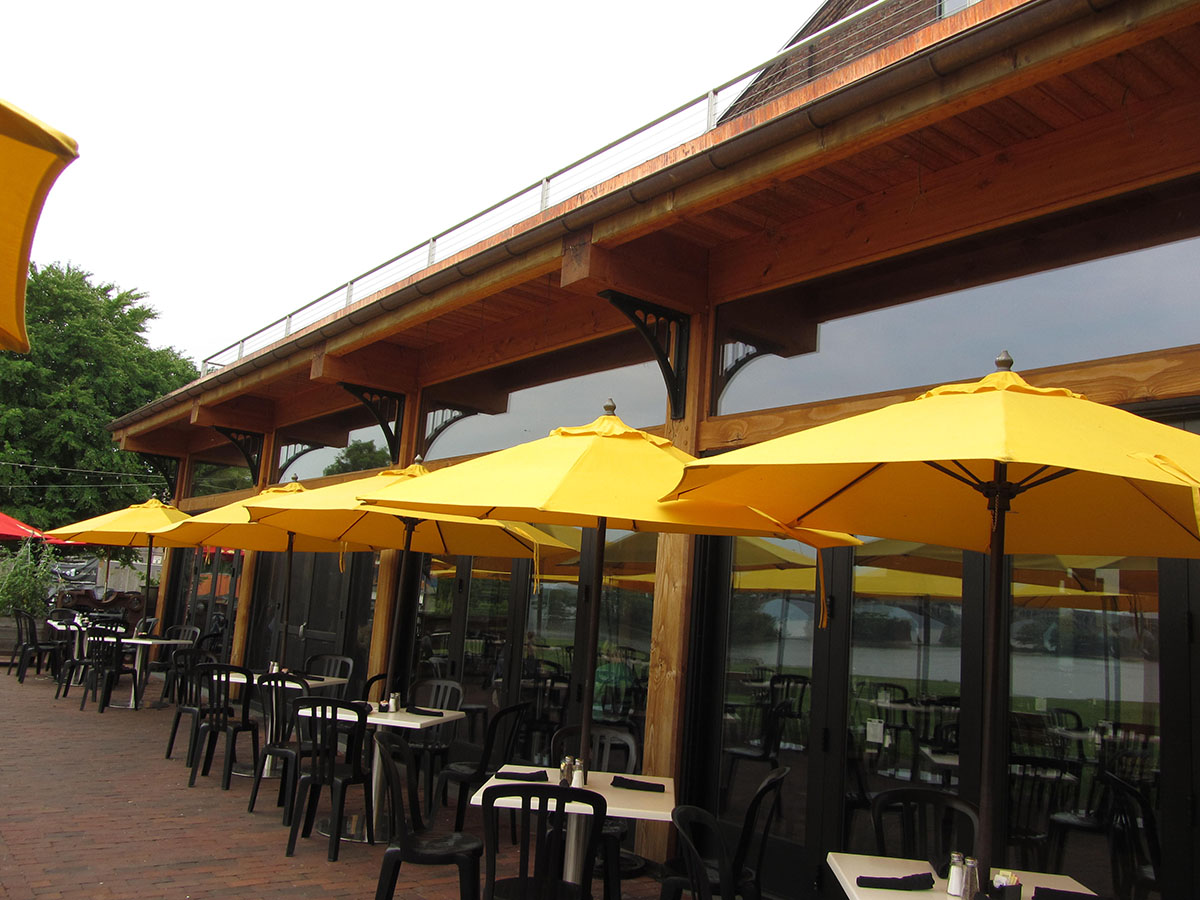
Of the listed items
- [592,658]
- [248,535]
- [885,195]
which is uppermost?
[885,195]

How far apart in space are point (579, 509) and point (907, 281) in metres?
2.69

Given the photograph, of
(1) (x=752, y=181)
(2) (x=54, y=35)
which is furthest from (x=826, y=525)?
(2) (x=54, y=35)

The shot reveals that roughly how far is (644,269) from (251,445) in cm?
897

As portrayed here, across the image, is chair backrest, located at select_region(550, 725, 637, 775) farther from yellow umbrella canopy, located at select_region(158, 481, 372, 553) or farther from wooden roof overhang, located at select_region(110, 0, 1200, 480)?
yellow umbrella canopy, located at select_region(158, 481, 372, 553)

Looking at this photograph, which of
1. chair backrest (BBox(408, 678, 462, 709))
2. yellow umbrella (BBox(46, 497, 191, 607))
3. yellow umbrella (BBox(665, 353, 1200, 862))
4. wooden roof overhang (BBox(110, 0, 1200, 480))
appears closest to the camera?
yellow umbrella (BBox(665, 353, 1200, 862))

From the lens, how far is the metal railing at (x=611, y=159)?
17.7 feet

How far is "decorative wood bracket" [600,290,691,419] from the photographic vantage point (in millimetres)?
5805

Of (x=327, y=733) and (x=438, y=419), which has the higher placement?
(x=438, y=419)

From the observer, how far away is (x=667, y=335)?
6.12 meters

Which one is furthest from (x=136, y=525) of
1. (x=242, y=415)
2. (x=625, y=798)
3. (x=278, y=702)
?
(x=625, y=798)

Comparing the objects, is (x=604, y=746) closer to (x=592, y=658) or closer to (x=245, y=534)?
(x=592, y=658)

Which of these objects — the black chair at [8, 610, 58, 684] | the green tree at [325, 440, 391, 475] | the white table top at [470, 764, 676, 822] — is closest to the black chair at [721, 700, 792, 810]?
the white table top at [470, 764, 676, 822]

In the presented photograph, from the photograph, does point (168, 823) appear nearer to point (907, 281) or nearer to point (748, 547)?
point (748, 547)

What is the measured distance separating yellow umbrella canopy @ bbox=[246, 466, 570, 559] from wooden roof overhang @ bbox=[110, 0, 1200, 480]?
62.2 inches
